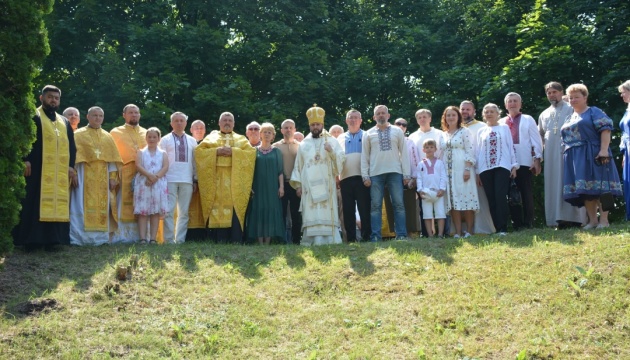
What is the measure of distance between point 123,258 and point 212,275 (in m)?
1.34

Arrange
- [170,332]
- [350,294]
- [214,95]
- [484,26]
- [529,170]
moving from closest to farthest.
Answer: [170,332]
[350,294]
[529,170]
[214,95]
[484,26]

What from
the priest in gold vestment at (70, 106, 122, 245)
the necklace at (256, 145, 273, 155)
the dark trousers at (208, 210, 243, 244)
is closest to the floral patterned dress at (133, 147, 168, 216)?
the priest in gold vestment at (70, 106, 122, 245)

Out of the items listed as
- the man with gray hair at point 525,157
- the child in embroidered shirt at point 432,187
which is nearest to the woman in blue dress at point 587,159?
the man with gray hair at point 525,157

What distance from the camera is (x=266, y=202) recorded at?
12.8 metres

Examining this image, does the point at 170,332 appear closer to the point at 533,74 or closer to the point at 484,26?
the point at 533,74

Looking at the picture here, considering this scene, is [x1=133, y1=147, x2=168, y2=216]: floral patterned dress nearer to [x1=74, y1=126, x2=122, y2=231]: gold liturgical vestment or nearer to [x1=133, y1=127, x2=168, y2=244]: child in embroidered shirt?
[x1=133, y1=127, x2=168, y2=244]: child in embroidered shirt

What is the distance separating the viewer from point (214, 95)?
63.6ft

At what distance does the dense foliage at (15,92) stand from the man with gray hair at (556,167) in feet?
24.7

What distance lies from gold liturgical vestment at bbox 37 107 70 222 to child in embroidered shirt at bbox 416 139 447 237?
539 cm

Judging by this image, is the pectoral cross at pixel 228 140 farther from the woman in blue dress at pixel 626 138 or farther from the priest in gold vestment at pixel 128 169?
the woman in blue dress at pixel 626 138

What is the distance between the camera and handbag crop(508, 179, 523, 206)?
12320mm

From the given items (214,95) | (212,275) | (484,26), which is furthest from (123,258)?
(484,26)

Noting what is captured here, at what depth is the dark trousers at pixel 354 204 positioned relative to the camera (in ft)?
41.5

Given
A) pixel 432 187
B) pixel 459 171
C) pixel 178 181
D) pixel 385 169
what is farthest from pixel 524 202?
pixel 178 181
